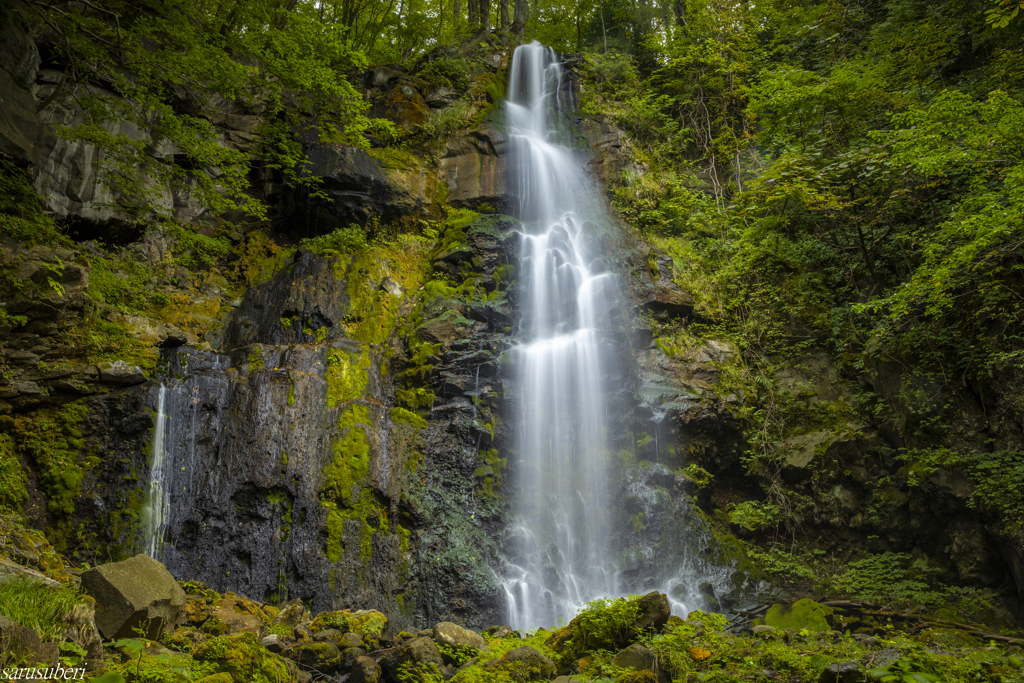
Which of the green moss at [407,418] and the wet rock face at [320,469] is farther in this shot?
the green moss at [407,418]

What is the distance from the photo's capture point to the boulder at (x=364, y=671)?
5.00 meters

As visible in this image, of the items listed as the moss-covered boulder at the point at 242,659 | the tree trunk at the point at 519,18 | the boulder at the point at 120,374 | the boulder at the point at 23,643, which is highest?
the tree trunk at the point at 519,18

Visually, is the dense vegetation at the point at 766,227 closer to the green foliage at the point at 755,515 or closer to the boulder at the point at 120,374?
the green foliage at the point at 755,515

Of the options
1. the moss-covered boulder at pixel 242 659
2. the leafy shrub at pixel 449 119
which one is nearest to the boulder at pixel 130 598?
the moss-covered boulder at pixel 242 659

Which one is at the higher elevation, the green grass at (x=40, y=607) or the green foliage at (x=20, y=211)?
the green foliage at (x=20, y=211)

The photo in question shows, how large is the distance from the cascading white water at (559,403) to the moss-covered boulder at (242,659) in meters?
3.90

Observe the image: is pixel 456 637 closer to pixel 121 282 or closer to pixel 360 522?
pixel 360 522

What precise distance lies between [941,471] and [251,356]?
1088cm

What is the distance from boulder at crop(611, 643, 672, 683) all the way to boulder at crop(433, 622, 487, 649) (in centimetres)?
182

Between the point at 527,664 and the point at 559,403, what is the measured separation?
5.36 m

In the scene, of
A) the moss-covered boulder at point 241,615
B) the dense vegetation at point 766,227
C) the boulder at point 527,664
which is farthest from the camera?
the dense vegetation at point 766,227

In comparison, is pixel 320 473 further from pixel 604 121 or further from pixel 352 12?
pixel 352 12

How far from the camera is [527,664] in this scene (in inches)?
190

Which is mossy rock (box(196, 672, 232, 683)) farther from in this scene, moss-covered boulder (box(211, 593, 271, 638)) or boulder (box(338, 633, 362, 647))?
boulder (box(338, 633, 362, 647))
